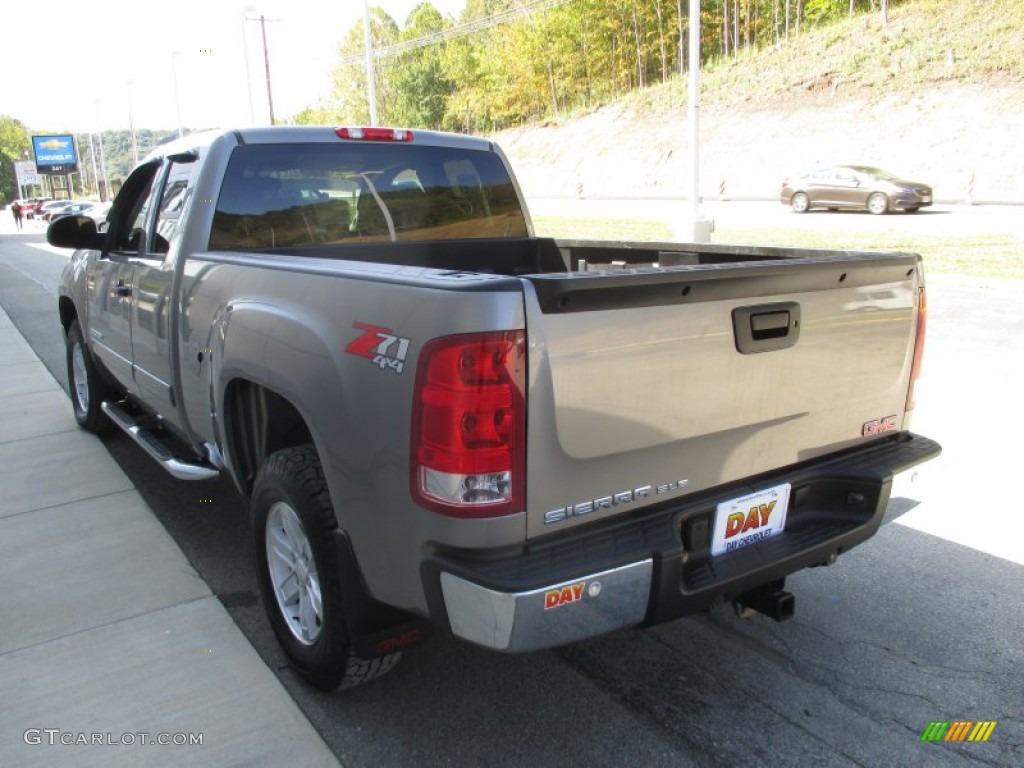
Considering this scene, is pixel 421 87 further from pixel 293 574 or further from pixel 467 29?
pixel 293 574

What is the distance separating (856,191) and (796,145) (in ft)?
53.1

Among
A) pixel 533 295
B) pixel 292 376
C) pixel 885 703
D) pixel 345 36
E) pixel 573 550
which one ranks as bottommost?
pixel 885 703

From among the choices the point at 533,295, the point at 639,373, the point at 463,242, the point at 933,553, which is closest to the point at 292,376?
the point at 533,295

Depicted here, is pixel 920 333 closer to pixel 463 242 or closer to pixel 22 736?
pixel 463 242

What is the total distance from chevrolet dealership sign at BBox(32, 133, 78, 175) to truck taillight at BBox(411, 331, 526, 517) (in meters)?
94.6

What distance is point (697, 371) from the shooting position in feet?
8.01

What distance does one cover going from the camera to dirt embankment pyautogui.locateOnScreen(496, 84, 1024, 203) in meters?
31.7

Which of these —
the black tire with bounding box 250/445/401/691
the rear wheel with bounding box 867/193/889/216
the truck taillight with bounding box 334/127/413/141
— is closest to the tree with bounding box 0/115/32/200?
the rear wheel with bounding box 867/193/889/216

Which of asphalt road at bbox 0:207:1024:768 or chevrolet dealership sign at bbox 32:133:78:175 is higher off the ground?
chevrolet dealership sign at bbox 32:133:78:175

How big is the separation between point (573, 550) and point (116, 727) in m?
1.76

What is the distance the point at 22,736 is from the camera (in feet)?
9.22

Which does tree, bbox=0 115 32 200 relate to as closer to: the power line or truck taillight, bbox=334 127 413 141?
the power line

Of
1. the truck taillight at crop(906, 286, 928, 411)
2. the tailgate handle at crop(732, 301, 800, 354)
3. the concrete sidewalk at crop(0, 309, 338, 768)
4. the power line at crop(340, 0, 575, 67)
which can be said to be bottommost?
the concrete sidewalk at crop(0, 309, 338, 768)

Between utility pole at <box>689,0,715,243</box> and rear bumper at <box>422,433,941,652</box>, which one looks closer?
rear bumper at <box>422,433,941,652</box>
